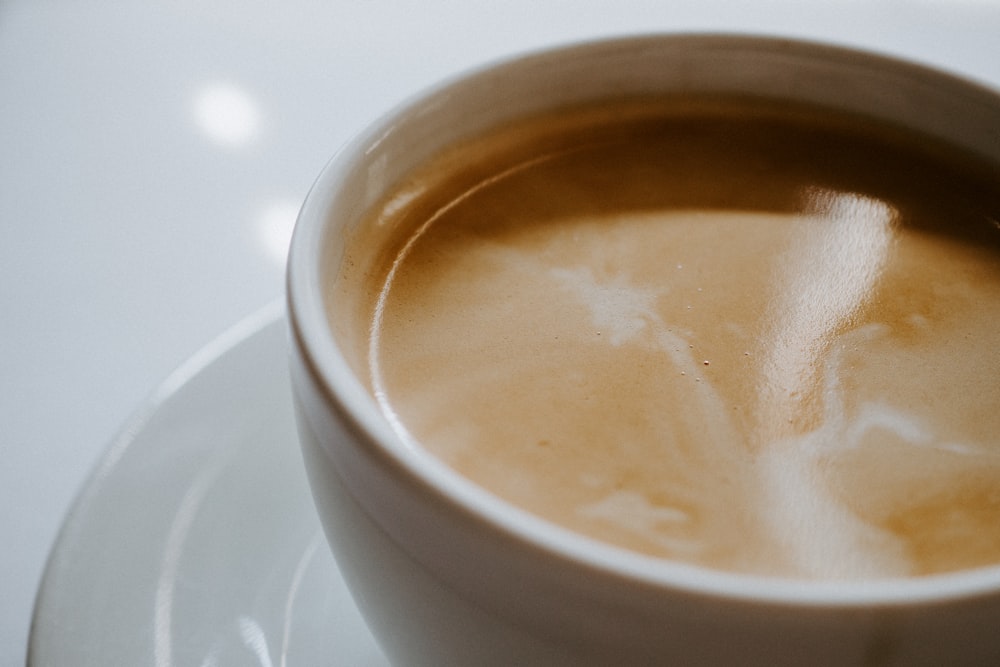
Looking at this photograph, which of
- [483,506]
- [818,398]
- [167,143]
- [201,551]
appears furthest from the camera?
[167,143]

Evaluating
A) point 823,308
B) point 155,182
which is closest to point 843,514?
point 823,308

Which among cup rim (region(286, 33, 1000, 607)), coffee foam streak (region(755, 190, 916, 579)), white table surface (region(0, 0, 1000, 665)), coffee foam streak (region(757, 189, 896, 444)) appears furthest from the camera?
white table surface (region(0, 0, 1000, 665))

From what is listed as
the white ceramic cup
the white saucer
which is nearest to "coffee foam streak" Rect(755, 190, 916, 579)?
the white ceramic cup

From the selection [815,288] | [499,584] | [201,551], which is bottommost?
[201,551]

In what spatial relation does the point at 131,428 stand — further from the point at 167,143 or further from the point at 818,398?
the point at 167,143

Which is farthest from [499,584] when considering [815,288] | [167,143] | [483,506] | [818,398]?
[167,143]

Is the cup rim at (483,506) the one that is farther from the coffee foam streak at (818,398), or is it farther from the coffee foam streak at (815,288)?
the coffee foam streak at (815,288)

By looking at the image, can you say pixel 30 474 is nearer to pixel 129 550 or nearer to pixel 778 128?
pixel 129 550

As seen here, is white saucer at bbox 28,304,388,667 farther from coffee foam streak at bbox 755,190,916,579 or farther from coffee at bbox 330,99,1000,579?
coffee foam streak at bbox 755,190,916,579
